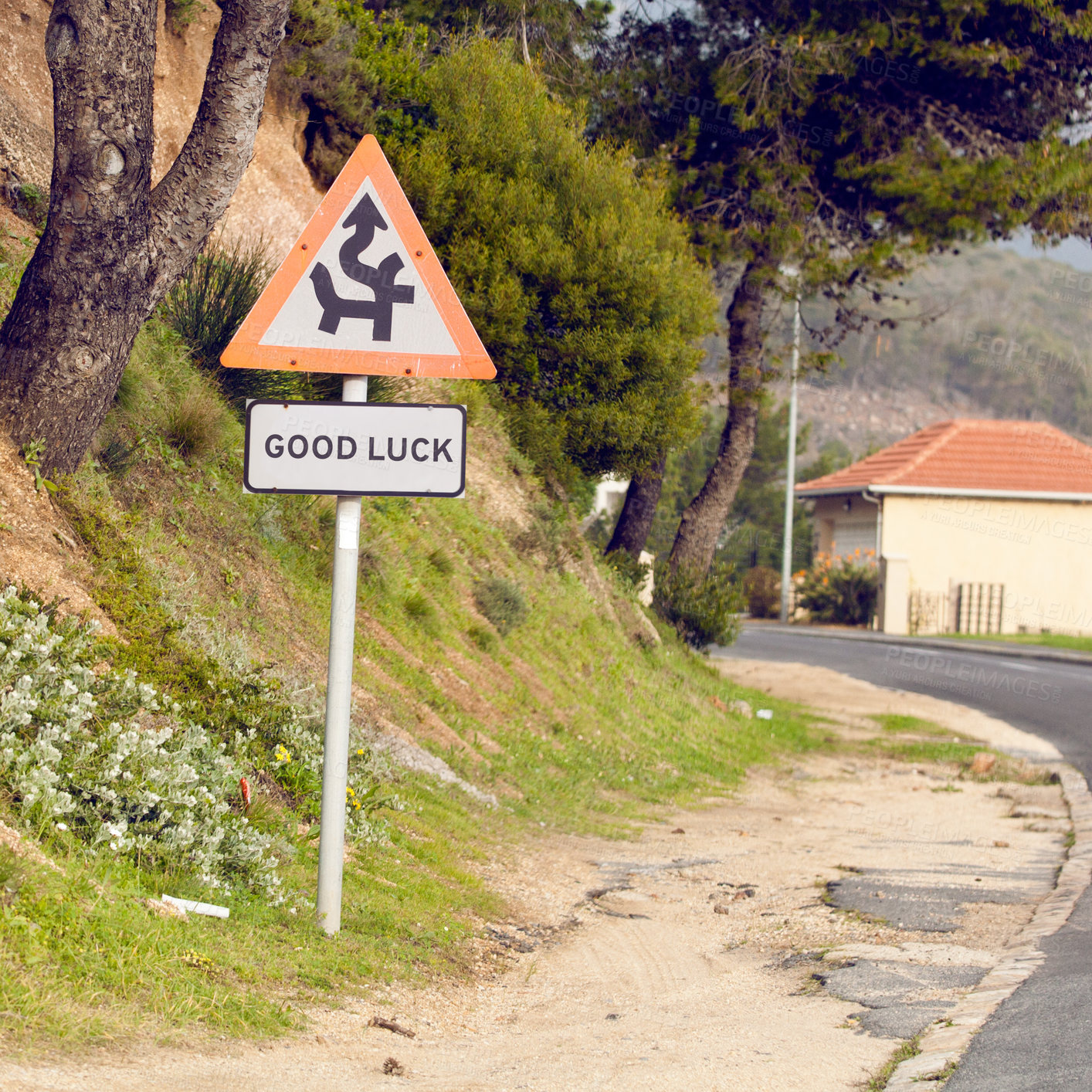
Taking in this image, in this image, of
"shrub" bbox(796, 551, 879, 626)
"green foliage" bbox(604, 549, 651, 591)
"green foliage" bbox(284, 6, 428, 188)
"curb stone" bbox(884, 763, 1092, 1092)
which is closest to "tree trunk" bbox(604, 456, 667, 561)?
"green foliage" bbox(604, 549, 651, 591)

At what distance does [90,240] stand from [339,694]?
2.79 meters

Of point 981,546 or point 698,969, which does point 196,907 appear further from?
point 981,546

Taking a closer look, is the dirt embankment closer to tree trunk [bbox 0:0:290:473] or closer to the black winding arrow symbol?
tree trunk [bbox 0:0:290:473]

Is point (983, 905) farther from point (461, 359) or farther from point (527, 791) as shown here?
point (461, 359)

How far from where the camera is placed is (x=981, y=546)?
37594 millimetres

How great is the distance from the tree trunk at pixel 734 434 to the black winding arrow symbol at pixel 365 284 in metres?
13.8

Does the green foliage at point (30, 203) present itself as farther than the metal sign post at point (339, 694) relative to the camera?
Yes

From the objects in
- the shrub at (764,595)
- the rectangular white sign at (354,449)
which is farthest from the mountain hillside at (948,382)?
the rectangular white sign at (354,449)

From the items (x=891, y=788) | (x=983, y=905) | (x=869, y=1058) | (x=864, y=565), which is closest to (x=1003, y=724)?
(x=891, y=788)

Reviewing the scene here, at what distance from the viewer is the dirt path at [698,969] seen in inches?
157

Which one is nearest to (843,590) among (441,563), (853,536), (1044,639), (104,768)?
(853,536)

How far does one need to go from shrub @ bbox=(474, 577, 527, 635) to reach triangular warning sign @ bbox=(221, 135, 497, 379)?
6460 millimetres

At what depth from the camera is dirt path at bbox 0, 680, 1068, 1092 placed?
398cm

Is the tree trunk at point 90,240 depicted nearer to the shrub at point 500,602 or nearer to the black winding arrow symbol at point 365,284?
the black winding arrow symbol at point 365,284
